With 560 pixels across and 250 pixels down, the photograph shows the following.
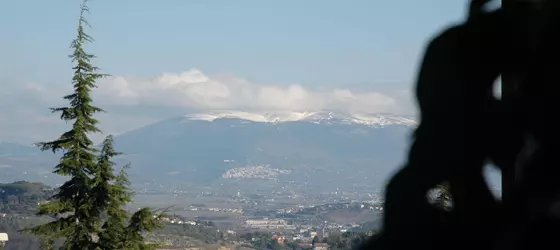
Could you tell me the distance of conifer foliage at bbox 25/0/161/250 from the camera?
521 inches

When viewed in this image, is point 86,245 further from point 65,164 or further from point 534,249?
point 534,249

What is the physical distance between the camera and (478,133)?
6.96 feet

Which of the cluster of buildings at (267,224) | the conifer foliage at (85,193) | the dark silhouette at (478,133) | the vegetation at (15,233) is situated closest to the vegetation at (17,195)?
the vegetation at (15,233)

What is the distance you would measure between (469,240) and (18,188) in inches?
3717

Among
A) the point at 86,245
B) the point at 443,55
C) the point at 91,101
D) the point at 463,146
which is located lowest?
the point at 86,245

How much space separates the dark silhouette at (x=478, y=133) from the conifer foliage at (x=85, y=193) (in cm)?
1124

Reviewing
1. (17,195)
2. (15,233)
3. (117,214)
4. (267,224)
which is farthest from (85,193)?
(267,224)

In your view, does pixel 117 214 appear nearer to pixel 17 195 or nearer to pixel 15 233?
pixel 15 233

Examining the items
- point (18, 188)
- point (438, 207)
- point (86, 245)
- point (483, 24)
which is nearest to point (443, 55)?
point (483, 24)

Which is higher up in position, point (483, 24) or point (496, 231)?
point (483, 24)

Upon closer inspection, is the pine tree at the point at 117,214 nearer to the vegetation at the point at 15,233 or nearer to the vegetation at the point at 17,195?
the vegetation at the point at 15,233

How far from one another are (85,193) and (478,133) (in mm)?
12141

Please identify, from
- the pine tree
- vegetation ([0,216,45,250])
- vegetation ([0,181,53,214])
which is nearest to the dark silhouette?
the pine tree

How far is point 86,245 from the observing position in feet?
43.4
